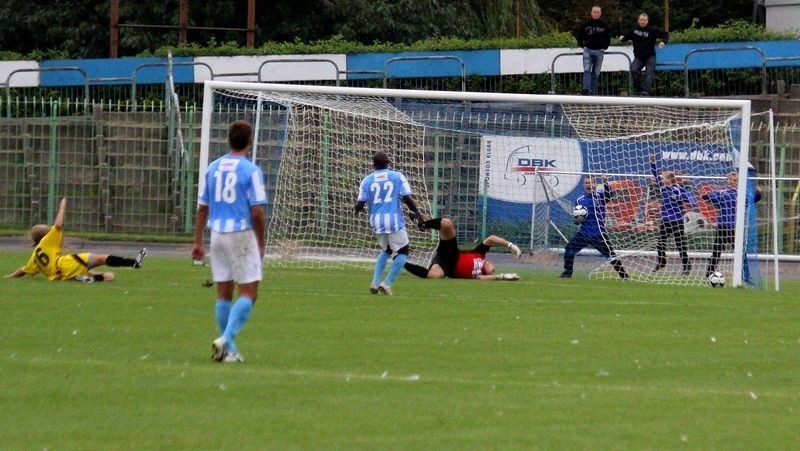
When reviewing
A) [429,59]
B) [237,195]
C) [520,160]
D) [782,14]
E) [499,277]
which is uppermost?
[782,14]

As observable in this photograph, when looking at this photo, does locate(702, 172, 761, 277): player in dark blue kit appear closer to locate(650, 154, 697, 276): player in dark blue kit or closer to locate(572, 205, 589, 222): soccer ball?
locate(650, 154, 697, 276): player in dark blue kit

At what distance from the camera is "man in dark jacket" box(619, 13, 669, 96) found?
91.6ft

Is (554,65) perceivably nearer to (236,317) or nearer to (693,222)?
(693,222)

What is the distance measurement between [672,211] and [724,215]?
2.92 ft

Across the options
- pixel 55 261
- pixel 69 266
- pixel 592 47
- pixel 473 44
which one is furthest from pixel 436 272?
pixel 473 44

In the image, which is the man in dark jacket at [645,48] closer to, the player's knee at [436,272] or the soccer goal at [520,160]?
the soccer goal at [520,160]

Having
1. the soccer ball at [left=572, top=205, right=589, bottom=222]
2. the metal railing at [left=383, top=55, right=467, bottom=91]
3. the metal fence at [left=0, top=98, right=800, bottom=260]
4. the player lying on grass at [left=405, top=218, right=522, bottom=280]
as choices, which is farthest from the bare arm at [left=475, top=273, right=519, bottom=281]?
the metal railing at [left=383, top=55, right=467, bottom=91]

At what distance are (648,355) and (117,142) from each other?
2005cm

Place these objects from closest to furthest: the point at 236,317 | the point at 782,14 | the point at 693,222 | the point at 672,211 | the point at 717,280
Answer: the point at 236,317 < the point at 717,280 < the point at 693,222 < the point at 672,211 < the point at 782,14

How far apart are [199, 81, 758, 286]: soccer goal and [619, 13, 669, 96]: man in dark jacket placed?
4.52 m

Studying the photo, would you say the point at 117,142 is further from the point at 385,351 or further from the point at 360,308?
the point at 385,351

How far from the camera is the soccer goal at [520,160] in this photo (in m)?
21.1

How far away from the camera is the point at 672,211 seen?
21.7 m

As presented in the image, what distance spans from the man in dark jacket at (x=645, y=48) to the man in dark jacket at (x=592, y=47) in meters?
0.46
